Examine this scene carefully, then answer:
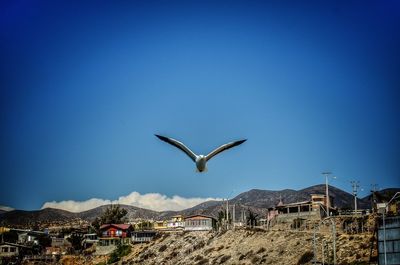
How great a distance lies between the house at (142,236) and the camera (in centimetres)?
10831

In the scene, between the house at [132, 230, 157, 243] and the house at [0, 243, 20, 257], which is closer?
the house at [0, 243, 20, 257]

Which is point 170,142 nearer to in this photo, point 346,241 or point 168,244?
point 346,241

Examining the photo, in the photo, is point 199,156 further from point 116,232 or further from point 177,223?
point 177,223

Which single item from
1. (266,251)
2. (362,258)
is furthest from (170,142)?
(266,251)

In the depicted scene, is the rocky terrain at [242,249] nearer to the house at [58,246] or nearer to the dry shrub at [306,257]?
the dry shrub at [306,257]

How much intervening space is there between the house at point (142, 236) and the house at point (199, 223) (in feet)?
25.1

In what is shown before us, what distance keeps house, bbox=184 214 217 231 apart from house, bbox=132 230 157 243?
765cm

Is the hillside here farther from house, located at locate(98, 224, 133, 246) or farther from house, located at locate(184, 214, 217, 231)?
house, located at locate(98, 224, 133, 246)

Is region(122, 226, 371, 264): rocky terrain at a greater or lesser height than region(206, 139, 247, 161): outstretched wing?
lesser

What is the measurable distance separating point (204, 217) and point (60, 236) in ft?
122

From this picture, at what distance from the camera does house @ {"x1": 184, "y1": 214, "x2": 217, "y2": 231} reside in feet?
358

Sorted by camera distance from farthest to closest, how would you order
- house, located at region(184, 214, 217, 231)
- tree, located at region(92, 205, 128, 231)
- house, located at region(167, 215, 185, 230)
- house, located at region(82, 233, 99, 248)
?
tree, located at region(92, 205, 128, 231)
house, located at region(167, 215, 185, 230)
house, located at region(82, 233, 99, 248)
house, located at region(184, 214, 217, 231)

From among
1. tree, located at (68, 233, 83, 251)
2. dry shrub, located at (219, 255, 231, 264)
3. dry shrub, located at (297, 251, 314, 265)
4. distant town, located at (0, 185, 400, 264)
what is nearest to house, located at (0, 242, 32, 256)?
distant town, located at (0, 185, 400, 264)

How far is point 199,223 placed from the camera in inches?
4328
